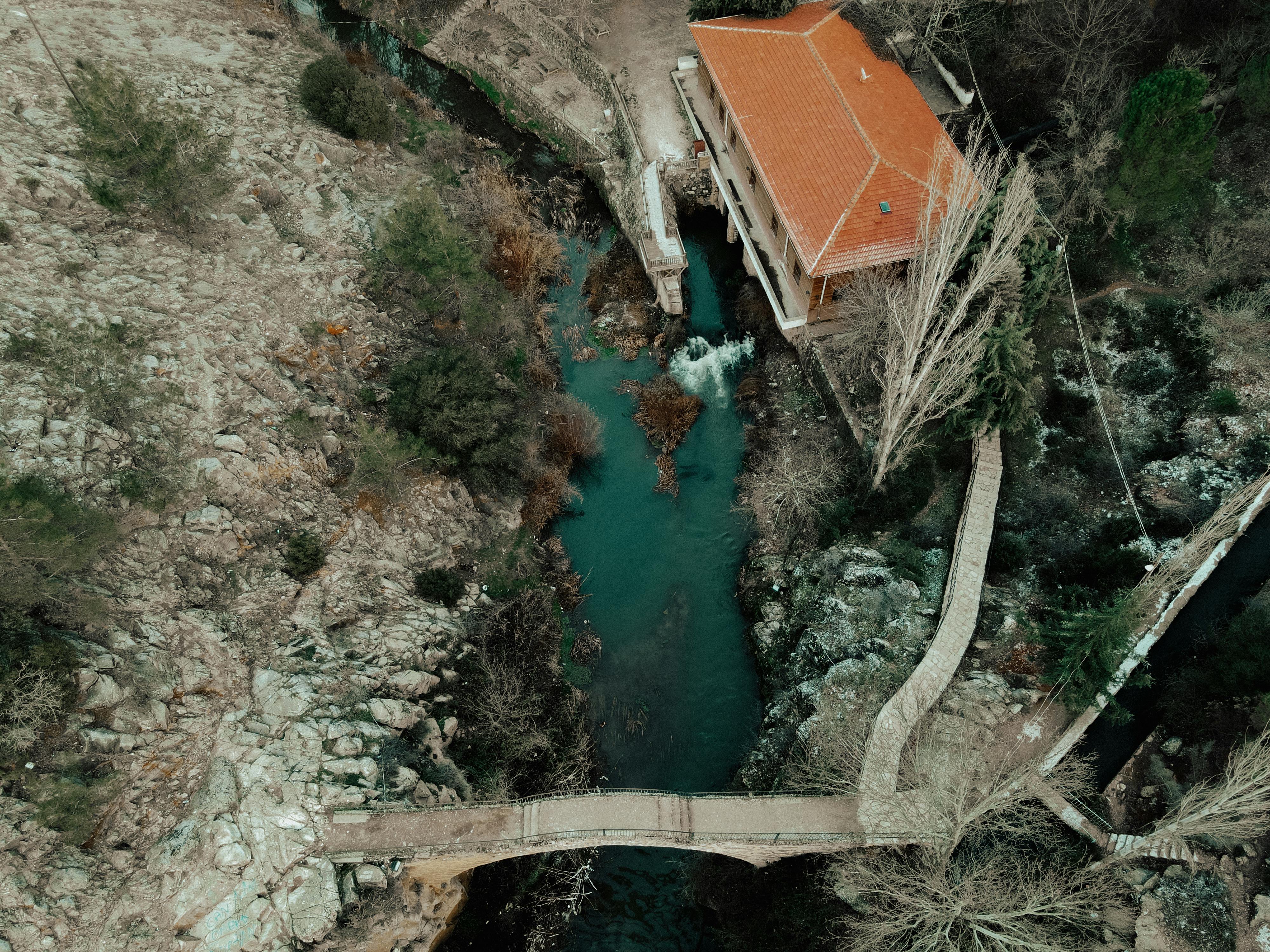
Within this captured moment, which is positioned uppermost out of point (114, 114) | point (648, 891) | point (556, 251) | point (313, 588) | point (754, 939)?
point (114, 114)

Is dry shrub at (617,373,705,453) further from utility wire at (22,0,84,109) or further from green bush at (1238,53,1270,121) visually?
utility wire at (22,0,84,109)

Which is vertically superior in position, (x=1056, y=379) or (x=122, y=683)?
(x=1056, y=379)

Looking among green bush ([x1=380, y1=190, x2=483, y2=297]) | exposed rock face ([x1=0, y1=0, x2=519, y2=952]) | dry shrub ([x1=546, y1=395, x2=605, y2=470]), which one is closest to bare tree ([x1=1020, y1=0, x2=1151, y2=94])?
dry shrub ([x1=546, y1=395, x2=605, y2=470])

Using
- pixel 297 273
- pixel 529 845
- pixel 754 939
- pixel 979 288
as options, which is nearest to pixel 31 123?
A: pixel 297 273

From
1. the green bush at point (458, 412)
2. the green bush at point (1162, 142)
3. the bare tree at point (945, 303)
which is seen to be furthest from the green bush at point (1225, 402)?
the green bush at point (458, 412)

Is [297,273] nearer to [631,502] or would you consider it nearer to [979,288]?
[631,502]

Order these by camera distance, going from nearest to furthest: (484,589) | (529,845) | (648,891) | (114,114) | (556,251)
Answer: (529,845)
(648,891)
(114,114)
(484,589)
(556,251)

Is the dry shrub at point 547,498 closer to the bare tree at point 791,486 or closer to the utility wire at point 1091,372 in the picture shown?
the bare tree at point 791,486
